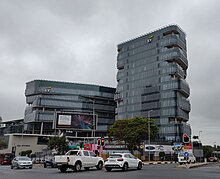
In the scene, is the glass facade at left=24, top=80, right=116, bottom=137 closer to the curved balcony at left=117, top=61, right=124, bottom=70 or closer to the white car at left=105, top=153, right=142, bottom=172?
the curved balcony at left=117, top=61, right=124, bottom=70

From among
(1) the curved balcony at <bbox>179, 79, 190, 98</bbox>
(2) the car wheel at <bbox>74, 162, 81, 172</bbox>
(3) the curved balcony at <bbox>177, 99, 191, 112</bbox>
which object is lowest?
(2) the car wheel at <bbox>74, 162, 81, 172</bbox>

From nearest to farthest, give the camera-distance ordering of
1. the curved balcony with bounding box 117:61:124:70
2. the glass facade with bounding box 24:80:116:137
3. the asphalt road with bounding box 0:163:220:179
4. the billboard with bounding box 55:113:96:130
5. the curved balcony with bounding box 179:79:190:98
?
the asphalt road with bounding box 0:163:220:179, the billboard with bounding box 55:113:96:130, the curved balcony with bounding box 179:79:190:98, the glass facade with bounding box 24:80:116:137, the curved balcony with bounding box 117:61:124:70

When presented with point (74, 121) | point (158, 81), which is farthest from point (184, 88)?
point (74, 121)

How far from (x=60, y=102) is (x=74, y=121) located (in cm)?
5269

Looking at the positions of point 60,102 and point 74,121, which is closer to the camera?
point 74,121

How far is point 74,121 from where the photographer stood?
73312mm

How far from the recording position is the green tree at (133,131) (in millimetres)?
62156

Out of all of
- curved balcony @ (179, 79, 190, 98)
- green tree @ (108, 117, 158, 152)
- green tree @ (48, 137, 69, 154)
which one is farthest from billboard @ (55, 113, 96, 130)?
curved balcony @ (179, 79, 190, 98)

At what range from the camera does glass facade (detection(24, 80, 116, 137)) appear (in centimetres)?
11781

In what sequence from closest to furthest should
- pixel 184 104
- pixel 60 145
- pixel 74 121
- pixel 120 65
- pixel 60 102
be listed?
pixel 60 145 → pixel 74 121 → pixel 184 104 → pixel 60 102 → pixel 120 65

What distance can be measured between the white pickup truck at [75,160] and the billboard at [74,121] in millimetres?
43883

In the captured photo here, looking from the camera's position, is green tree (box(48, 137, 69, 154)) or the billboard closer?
green tree (box(48, 137, 69, 154))

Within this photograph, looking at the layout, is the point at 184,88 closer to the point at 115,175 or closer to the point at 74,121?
the point at 74,121

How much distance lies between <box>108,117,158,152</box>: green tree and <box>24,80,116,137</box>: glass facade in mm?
51138
